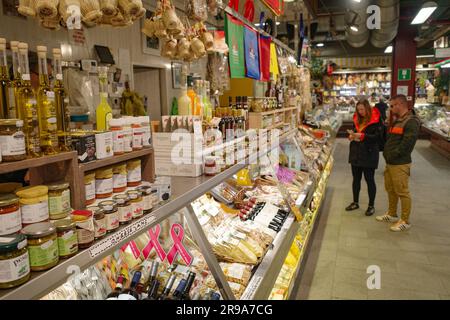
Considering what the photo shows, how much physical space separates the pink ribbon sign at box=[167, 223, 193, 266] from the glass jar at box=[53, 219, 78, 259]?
107cm

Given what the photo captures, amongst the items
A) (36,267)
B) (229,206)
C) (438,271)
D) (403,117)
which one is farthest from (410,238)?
(36,267)

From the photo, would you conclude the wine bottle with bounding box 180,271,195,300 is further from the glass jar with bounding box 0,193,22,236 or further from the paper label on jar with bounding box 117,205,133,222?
the glass jar with bounding box 0,193,22,236

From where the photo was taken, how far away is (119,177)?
5.03 ft

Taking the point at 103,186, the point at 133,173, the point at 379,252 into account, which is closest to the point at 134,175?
the point at 133,173

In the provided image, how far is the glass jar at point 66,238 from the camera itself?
105 centimetres

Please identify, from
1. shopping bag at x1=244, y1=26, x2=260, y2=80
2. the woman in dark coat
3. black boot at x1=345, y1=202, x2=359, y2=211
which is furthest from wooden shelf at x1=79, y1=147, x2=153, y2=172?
black boot at x1=345, y1=202, x2=359, y2=211

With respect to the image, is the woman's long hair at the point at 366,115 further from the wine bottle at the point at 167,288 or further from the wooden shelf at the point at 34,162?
the wooden shelf at the point at 34,162

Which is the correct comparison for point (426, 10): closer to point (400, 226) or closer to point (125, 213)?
point (400, 226)

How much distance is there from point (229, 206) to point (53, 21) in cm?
212

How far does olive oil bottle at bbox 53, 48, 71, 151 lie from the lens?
126cm

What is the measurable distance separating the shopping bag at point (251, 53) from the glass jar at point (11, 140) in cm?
264
